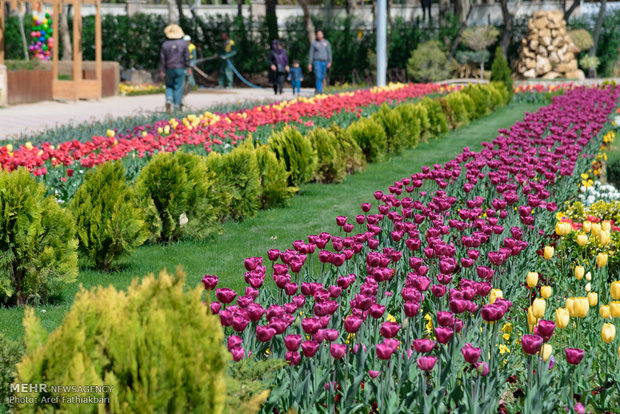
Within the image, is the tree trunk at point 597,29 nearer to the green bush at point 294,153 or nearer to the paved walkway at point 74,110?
the paved walkway at point 74,110

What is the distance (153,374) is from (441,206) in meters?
3.63

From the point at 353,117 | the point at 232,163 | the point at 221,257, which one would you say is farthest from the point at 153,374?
the point at 353,117

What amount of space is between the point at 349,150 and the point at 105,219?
18.3 feet

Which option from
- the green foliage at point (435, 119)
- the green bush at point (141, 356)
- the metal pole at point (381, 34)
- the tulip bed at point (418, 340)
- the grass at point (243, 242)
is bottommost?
Answer: the grass at point (243, 242)

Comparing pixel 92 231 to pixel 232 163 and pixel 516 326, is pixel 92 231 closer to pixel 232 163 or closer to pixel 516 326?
pixel 232 163

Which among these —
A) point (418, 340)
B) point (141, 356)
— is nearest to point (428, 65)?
point (418, 340)

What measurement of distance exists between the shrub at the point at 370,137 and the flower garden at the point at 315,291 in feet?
4.01

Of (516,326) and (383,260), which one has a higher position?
(383,260)

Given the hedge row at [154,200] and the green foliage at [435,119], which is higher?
the green foliage at [435,119]

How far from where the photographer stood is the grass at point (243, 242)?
5.65 metres

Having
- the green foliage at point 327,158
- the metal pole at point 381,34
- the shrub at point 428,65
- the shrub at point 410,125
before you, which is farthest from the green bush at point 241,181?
the shrub at point 428,65

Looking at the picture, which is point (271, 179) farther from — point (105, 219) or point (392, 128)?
point (392, 128)

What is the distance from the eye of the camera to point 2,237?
5.02m

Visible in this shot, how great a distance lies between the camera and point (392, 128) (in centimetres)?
1290
